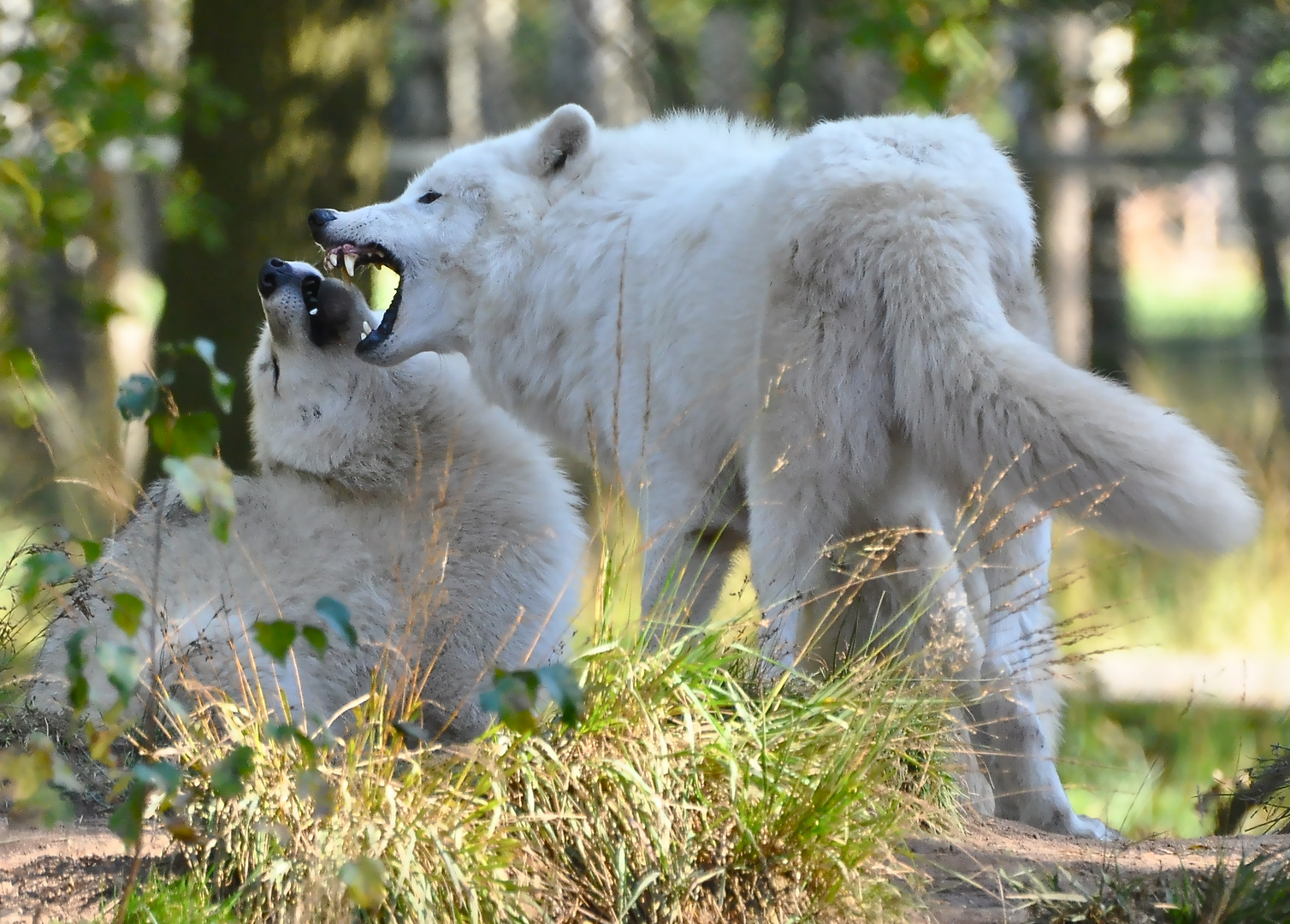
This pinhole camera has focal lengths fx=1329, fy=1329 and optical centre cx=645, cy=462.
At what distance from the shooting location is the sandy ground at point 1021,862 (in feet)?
8.37

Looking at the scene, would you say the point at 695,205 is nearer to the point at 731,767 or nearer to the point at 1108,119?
the point at 731,767

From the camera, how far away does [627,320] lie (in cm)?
364

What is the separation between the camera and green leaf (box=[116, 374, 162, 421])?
221 cm

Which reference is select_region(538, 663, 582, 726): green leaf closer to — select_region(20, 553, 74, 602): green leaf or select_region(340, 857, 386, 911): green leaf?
select_region(340, 857, 386, 911): green leaf

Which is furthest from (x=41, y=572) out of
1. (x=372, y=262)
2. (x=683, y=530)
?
(x=372, y=262)

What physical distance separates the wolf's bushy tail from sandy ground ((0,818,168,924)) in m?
1.91

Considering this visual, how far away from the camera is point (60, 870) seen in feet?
8.64

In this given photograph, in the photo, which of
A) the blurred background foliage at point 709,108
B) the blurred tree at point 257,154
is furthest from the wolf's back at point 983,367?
the blurred tree at point 257,154

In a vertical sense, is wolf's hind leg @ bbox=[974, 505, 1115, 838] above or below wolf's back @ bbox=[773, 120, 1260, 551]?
below

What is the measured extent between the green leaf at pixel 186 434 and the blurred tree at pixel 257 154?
3981 millimetres

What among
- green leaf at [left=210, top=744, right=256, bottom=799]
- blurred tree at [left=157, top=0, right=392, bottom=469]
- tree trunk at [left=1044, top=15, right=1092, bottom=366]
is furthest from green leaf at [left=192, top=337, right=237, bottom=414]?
tree trunk at [left=1044, top=15, right=1092, bottom=366]

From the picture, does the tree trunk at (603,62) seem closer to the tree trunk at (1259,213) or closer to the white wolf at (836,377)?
the tree trunk at (1259,213)

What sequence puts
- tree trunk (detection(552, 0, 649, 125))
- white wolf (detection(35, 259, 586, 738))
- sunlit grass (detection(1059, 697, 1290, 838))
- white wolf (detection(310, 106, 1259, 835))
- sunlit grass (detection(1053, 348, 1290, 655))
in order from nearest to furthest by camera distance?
white wolf (detection(310, 106, 1259, 835))
white wolf (detection(35, 259, 586, 738))
sunlit grass (detection(1059, 697, 1290, 838))
sunlit grass (detection(1053, 348, 1290, 655))
tree trunk (detection(552, 0, 649, 125))

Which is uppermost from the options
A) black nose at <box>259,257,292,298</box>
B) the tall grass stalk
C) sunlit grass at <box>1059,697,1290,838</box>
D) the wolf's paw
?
black nose at <box>259,257,292,298</box>
